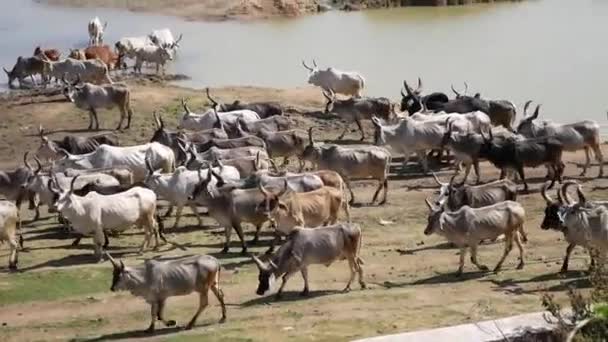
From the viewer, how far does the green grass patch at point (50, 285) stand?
14234 mm

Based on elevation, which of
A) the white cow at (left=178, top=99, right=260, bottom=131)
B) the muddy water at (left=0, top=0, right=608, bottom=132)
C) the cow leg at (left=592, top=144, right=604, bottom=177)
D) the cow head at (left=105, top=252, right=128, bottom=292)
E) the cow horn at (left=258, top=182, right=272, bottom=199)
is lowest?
the muddy water at (left=0, top=0, right=608, bottom=132)

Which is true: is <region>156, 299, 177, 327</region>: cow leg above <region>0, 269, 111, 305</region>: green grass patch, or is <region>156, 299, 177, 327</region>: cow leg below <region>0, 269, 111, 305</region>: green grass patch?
above

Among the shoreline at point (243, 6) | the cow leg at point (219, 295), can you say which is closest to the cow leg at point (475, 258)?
the cow leg at point (219, 295)

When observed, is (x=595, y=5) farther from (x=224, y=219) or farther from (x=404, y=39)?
(x=224, y=219)

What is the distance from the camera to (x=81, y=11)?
4688 cm

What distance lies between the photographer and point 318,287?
46.8ft

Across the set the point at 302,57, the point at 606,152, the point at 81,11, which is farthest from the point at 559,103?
the point at 81,11

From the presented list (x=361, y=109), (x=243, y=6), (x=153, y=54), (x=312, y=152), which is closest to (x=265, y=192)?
(x=312, y=152)

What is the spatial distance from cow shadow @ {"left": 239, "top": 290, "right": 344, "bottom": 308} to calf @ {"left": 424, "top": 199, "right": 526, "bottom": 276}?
163 cm

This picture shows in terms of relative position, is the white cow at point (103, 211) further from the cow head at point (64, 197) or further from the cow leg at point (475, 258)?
the cow leg at point (475, 258)

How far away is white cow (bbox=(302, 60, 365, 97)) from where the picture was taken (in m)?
27.6

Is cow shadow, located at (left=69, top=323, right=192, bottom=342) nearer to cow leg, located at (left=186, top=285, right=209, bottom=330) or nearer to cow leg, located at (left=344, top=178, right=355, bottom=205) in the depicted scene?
cow leg, located at (left=186, top=285, right=209, bottom=330)

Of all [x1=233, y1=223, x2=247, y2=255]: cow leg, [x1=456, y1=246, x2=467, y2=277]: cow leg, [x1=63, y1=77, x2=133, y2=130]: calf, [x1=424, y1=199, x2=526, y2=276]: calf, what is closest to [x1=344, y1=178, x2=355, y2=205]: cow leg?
[x1=233, y1=223, x2=247, y2=255]: cow leg

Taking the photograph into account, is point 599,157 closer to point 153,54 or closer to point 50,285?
point 50,285
